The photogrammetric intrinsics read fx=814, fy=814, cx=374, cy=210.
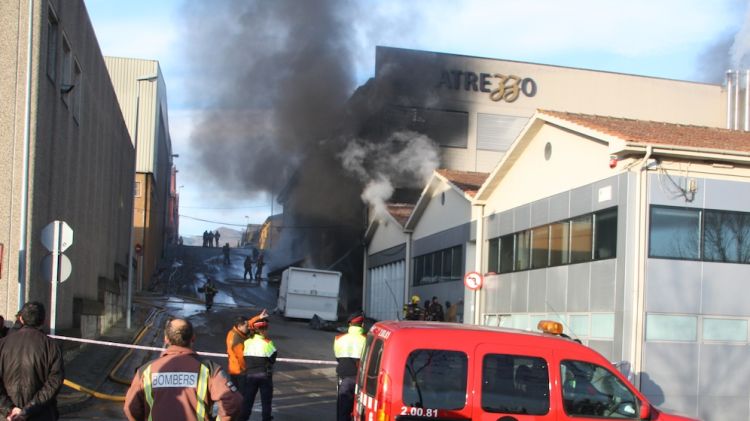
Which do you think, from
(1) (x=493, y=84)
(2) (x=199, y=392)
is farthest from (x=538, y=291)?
(1) (x=493, y=84)

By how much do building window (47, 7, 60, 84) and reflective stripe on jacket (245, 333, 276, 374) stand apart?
20.8 ft

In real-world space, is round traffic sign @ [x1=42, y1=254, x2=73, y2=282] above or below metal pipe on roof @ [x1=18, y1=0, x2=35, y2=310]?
below

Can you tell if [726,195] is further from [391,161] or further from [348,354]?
[391,161]

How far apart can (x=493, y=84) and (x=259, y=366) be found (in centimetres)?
3424

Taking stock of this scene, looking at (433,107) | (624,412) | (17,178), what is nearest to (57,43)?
(17,178)

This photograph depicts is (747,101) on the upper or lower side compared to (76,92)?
upper

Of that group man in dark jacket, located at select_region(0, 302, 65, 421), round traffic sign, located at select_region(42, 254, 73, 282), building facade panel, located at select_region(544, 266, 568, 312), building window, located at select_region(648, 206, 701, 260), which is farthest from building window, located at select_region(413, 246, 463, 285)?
man in dark jacket, located at select_region(0, 302, 65, 421)

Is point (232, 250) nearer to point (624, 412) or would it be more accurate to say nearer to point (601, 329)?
point (601, 329)

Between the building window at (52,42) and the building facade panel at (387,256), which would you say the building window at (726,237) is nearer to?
the building window at (52,42)

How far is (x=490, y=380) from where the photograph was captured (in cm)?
590

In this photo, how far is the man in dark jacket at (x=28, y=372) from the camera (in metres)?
5.10

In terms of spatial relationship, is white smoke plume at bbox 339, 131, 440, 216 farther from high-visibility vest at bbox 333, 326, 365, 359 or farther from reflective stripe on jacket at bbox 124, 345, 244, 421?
reflective stripe on jacket at bbox 124, 345, 244, 421

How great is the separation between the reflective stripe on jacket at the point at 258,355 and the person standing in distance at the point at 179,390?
4.80m

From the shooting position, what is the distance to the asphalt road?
38.3 feet
